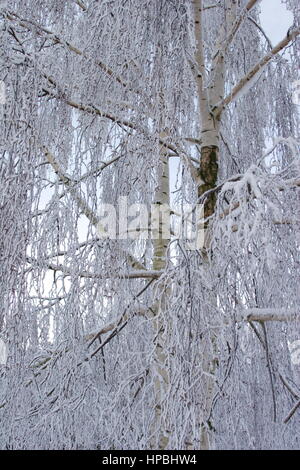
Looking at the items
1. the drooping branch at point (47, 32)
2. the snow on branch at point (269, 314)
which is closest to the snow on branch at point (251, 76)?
the drooping branch at point (47, 32)

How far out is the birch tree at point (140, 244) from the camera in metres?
2.07

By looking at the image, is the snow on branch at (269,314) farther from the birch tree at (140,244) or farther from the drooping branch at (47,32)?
the drooping branch at (47,32)

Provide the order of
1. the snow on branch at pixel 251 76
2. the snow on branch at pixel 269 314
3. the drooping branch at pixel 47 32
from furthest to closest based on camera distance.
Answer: the snow on branch at pixel 251 76
the drooping branch at pixel 47 32
the snow on branch at pixel 269 314

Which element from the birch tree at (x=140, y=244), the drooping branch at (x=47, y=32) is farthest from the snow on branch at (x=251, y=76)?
the drooping branch at (x=47, y=32)

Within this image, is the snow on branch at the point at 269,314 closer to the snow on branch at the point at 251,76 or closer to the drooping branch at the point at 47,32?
the drooping branch at the point at 47,32

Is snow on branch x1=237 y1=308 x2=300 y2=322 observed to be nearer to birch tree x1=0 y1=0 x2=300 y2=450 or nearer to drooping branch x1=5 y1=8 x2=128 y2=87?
birch tree x1=0 y1=0 x2=300 y2=450

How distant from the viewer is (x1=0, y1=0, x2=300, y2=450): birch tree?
2070mm

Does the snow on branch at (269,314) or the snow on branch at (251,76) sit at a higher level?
the snow on branch at (251,76)

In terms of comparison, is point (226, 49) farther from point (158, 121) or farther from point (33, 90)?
point (33, 90)

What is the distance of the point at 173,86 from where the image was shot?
254 cm

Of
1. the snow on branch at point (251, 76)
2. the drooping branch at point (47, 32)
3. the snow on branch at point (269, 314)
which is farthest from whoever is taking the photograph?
the snow on branch at point (251, 76)

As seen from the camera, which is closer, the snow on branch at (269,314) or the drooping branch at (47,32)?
the snow on branch at (269,314)

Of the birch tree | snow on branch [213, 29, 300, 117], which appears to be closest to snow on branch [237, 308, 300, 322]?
the birch tree

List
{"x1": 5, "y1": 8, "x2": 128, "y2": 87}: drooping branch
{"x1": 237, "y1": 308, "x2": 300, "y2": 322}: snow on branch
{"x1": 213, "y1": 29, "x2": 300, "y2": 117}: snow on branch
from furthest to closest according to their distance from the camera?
{"x1": 213, "y1": 29, "x2": 300, "y2": 117}: snow on branch
{"x1": 5, "y1": 8, "x2": 128, "y2": 87}: drooping branch
{"x1": 237, "y1": 308, "x2": 300, "y2": 322}: snow on branch
